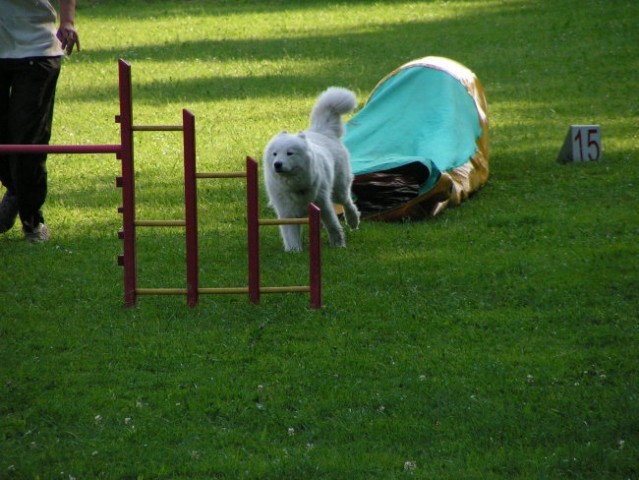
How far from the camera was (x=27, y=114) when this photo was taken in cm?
784

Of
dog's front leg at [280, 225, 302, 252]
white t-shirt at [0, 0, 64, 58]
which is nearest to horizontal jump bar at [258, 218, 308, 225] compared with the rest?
dog's front leg at [280, 225, 302, 252]

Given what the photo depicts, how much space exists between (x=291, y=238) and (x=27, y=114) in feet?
6.81

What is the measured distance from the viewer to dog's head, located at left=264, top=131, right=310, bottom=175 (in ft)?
25.9

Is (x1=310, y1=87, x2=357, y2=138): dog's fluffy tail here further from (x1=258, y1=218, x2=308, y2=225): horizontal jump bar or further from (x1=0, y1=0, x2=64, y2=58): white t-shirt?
(x1=258, y1=218, x2=308, y2=225): horizontal jump bar

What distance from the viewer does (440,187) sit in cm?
910

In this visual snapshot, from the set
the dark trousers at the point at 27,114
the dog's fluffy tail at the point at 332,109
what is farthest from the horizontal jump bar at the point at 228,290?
the dog's fluffy tail at the point at 332,109

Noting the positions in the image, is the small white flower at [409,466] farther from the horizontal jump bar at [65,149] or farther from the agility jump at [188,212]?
the horizontal jump bar at [65,149]

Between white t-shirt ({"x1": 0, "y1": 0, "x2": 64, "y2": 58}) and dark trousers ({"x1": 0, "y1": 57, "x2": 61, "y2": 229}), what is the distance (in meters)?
0.06

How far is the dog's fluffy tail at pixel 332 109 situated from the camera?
8836 millimetres

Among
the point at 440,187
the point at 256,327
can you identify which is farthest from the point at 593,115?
the point at 256,327

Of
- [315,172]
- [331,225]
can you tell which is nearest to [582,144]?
[331,225]

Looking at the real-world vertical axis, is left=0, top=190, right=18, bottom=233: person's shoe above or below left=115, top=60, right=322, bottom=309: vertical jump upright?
below

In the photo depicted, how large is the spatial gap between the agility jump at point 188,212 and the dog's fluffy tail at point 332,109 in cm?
241

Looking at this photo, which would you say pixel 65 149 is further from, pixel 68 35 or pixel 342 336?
pixel 342 336
